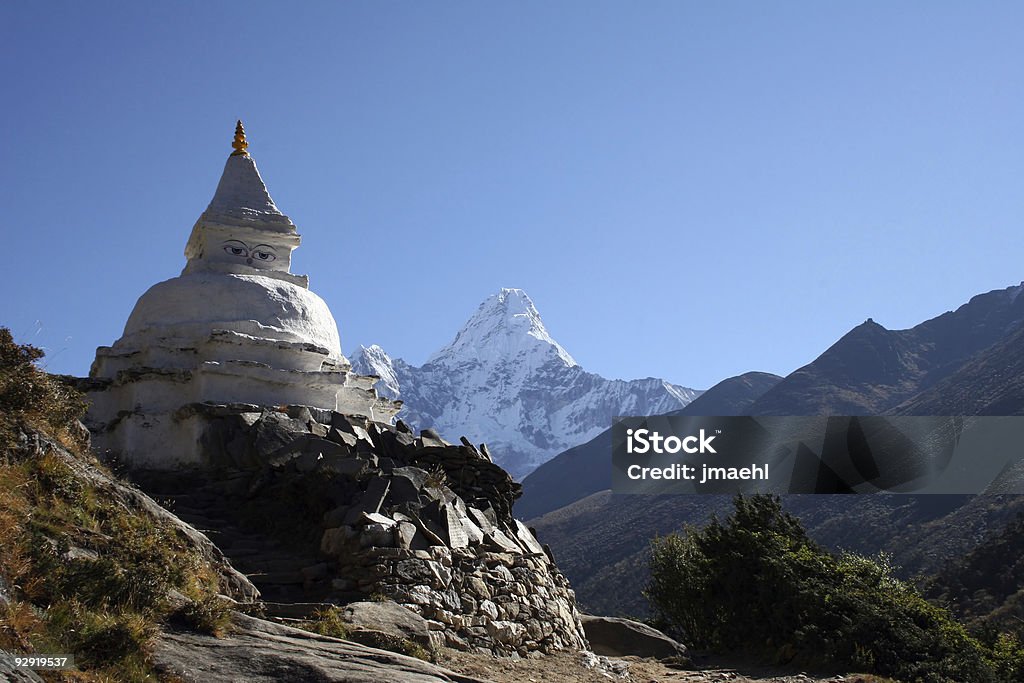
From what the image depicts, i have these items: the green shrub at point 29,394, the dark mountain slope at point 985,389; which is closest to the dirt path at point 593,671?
the green shrub at point 29,394

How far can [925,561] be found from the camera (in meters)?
40.9

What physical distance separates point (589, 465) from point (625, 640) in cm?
10009

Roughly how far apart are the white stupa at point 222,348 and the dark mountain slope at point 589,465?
268 feet

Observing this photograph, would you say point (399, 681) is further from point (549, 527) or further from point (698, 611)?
point (549, 527)

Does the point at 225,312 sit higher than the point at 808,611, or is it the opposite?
the point at 225,312

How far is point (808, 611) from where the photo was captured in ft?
53.2

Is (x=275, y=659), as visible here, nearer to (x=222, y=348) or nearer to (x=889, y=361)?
(x=222, y=348)

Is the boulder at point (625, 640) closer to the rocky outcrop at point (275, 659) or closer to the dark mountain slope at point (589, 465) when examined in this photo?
the rocky outcrop at point (275, 659)

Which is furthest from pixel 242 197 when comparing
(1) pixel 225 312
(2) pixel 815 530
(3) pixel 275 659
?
(2) pixel 815 530

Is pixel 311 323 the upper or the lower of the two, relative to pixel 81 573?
upper

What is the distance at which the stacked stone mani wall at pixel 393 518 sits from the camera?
37.8 ft

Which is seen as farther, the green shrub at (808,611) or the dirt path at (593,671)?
the green shrub at (808,611)

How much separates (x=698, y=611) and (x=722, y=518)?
118 ft

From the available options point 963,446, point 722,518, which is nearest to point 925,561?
point 963,446
